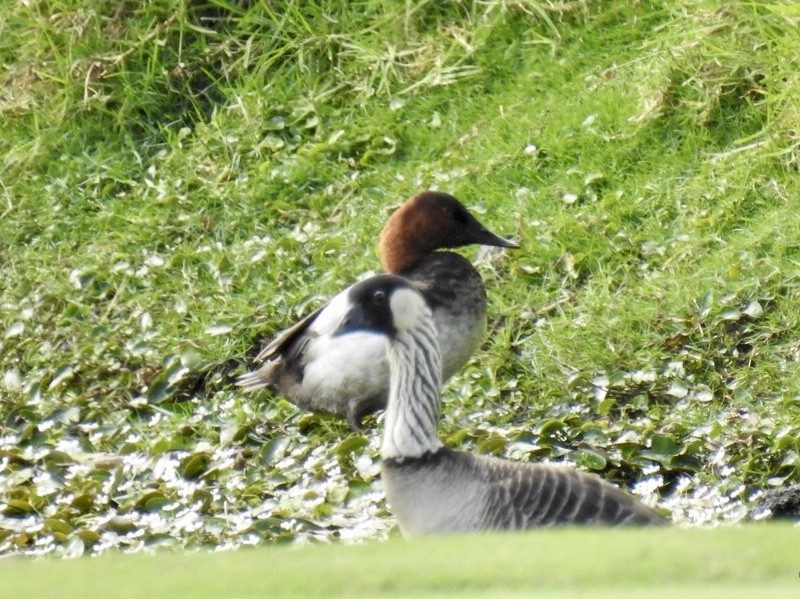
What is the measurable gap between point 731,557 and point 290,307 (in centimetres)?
491

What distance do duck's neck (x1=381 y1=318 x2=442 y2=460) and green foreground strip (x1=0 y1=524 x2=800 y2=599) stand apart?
5.95ft

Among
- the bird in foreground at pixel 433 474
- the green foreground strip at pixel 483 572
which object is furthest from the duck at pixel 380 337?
the green foreground strip at pixel 483 572

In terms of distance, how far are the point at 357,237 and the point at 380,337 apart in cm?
187

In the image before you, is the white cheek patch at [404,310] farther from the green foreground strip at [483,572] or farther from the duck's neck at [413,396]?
the green foreground strip at [483,572]

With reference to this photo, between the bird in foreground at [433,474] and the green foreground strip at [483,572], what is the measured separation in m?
1.28

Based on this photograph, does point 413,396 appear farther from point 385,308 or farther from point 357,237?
point 357,237

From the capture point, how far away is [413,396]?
17.3 feet

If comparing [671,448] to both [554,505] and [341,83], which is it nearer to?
[554,505]

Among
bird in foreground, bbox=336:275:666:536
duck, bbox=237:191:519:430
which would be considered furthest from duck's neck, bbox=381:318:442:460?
duck, bbox=237:191:519:430

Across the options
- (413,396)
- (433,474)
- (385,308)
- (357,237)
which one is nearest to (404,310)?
(385,308)

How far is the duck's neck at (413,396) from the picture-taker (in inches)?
201

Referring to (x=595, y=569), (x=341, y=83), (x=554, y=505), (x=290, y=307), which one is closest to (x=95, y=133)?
(x=341, y=83)

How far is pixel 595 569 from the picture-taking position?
2852 millimetres

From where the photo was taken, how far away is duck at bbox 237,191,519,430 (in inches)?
255
